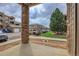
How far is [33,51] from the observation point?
1.91m

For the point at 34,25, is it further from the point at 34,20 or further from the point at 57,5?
the point at 57,5

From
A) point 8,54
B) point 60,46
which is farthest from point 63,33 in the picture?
point 8,54

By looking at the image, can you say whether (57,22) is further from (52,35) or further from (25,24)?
(25,24)

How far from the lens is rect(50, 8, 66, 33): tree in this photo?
1.89 m

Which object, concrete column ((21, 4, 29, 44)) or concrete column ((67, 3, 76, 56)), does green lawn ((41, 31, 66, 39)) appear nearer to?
concrete column ((67, 3, 76, 56))

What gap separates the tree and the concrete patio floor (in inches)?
8.6

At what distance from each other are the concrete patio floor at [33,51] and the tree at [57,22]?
0.72 feet

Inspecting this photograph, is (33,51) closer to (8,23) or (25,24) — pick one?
(25,24)

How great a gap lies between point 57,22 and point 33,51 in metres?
0.42

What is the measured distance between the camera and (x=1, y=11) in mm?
1888

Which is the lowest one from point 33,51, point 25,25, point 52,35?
point 33,51

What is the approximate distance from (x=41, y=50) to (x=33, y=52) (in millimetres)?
92

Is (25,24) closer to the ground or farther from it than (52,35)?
farther from it

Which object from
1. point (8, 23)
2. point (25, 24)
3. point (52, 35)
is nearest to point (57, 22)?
point (52, 35)
